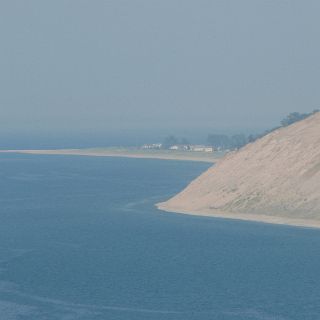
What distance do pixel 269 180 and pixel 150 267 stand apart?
45645mm

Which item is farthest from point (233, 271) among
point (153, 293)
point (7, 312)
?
point (7, 312)

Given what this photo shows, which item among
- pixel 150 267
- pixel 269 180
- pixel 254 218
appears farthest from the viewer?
pixel 269 180

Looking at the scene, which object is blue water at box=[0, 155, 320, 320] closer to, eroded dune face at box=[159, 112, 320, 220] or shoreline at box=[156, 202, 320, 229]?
shoreline at box=[156, 202, 320, 229]

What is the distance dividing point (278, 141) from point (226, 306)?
2752 inches

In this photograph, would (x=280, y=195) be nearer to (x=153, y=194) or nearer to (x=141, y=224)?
(x=141, y=224)

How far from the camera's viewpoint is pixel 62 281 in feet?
298

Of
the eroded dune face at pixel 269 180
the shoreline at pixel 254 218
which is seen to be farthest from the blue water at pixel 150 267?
the eroded dune face at pixel 269 180

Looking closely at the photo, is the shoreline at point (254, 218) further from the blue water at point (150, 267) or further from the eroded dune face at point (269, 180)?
the blue water at point (150, 267)

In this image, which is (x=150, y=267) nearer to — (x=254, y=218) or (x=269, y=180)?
(x=254, y=218)

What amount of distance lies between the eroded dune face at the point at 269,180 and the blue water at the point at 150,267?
544 centimetres

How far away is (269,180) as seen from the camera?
140m

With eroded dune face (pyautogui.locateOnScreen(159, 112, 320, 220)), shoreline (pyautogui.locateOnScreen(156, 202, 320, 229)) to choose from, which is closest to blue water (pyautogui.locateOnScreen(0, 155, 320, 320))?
shoreline (pyautogui.locateOnScreen(156, 202, 320, 229))

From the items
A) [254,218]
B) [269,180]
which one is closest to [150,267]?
[254,218]

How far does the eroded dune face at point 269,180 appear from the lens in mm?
132500
